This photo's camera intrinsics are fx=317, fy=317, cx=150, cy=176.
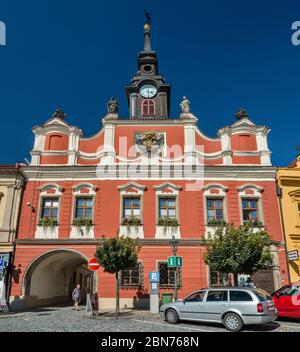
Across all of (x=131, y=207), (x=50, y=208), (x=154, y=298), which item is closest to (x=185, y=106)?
(x=131, y=207)

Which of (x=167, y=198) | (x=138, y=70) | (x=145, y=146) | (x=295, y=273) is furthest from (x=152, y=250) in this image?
(x=138, y=70)

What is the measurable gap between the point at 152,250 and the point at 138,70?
17.6 meters

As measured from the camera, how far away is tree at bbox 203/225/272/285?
1519 cm

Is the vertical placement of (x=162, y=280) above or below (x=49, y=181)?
below

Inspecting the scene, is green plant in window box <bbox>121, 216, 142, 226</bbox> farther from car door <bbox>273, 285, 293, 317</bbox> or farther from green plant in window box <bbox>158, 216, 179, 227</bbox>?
car door <bbox>273, 285, 293, 317</bbox>

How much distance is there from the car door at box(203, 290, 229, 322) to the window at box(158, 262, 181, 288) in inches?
275

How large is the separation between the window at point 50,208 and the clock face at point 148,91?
11.6 m

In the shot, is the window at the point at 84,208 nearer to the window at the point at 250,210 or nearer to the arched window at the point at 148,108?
the arched window at the point at 148,108

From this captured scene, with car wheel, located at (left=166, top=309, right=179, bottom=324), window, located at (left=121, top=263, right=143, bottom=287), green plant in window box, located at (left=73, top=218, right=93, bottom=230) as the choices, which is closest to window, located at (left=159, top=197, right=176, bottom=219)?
window, located at (left=121, top=263, right=143, bottom=287)

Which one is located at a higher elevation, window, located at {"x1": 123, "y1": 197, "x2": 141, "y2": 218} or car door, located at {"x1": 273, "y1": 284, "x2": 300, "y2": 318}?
window, located at {"x1": 123, "y1": 197, "x2": 141, "y2": 218}

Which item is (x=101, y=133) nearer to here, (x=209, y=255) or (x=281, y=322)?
(x=209, y=255)

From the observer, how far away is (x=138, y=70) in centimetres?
2953

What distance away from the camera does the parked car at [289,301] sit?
12805mm

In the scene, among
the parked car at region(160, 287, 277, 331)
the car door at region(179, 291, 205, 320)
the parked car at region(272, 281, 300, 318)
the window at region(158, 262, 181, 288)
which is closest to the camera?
the parked car at region(160, 287, 277, 331)
